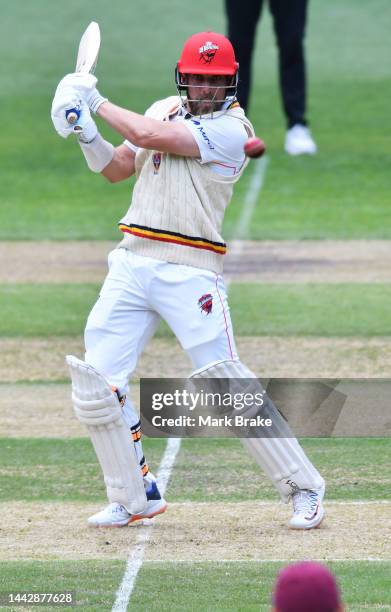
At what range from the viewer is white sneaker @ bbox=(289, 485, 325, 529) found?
23.1 feet

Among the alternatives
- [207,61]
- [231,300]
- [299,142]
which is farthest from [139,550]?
[299,142]

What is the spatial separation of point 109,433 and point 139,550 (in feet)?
1.86

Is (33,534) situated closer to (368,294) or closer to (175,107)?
(175,107)

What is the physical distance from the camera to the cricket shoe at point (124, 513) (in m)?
7.20

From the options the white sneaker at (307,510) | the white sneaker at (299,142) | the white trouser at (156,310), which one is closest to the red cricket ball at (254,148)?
the white trouser at (156,310)

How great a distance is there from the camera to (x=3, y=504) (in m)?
7.66

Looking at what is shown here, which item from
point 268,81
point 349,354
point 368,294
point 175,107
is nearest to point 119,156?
point 175,107

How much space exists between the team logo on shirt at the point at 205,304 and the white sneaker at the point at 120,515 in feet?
3.31

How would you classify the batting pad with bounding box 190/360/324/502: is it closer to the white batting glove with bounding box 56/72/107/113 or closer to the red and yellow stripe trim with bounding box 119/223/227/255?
the red and yellow stripe trim with bounding box 119/223/227/255

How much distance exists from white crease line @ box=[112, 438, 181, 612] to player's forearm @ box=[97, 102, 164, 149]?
6.08ft

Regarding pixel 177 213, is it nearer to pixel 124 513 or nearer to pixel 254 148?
pixel 254 148

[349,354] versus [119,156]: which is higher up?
[119,156]

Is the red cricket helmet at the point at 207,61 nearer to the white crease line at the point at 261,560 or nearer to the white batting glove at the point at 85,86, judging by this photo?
the white batting glove at the point at 85,86

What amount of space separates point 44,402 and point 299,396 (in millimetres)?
1753
